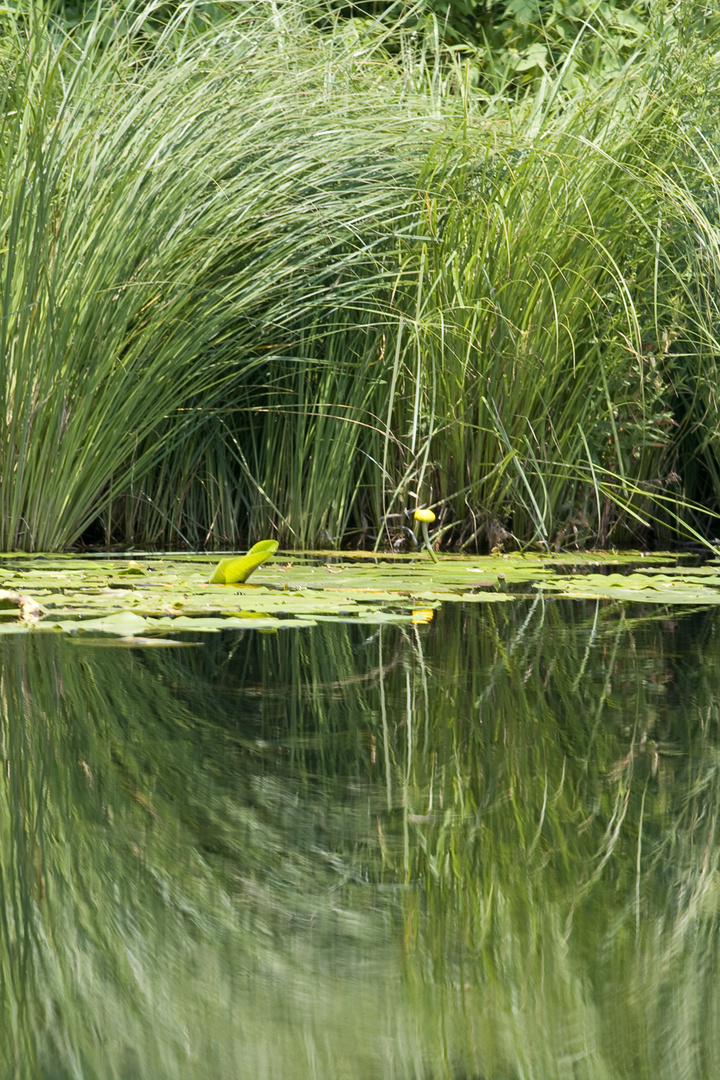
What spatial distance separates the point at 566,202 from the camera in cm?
319

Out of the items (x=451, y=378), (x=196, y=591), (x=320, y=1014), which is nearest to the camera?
(x=320, y=1014)

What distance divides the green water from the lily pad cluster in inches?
16.6

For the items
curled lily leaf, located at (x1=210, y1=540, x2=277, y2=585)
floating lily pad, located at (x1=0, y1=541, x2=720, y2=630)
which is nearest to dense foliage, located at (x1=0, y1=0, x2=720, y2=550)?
floating lily pad, located at (x1=0, y1=541, x2=720, y2=630)

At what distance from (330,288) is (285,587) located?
106 centimetres

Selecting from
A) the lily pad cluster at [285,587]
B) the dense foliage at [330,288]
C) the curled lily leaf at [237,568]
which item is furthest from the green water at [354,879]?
the dense foliage at [330,288]

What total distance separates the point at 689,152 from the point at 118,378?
1.68 meters

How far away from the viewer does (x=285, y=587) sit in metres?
2.46

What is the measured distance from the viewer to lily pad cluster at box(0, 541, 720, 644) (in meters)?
2.01

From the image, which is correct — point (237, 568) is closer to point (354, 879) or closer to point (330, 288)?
point (330, 288)

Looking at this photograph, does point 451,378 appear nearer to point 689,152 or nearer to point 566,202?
point 566,202

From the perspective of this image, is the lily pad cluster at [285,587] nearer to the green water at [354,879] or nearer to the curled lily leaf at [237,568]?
the curled lily leaf at [237,568]

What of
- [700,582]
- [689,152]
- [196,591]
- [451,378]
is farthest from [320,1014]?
[689,152]

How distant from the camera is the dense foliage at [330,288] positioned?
2986 mm

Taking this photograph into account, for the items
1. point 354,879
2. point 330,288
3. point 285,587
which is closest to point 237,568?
point 285,587
